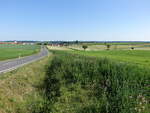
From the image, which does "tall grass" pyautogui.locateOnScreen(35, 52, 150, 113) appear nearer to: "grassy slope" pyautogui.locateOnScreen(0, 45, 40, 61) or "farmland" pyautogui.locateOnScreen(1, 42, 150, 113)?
"farmland" pyautogui.locateOnScreen(1, 42, 150, 113)

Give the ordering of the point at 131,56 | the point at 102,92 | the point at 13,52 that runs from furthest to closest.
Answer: the point at 13,52 < the point at 131,56 < the point at 102,92

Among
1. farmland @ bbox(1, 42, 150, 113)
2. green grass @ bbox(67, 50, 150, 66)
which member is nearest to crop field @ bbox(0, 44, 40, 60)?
green grass @ bbox(67, 50, 150, 66)

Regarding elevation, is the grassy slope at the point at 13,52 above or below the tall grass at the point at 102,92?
below

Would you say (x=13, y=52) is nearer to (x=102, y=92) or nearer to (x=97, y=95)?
(x=97, y=95)

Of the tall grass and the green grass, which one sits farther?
the green grass

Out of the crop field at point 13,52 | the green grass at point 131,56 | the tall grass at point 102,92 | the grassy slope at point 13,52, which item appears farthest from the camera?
the crop field at point 13,52

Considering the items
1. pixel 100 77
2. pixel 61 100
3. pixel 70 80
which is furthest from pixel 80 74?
pixel 61 100

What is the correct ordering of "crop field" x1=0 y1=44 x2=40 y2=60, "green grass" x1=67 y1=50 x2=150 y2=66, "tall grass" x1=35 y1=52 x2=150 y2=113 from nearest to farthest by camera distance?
"tall grass" x1=35 y1=52 x2=150 y2=113, "green grass" x1=67 y1=50 x2=150 y2=66, "crop field" x1=0 y1=44 x2=40 y2=60

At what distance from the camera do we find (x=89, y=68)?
1103cm

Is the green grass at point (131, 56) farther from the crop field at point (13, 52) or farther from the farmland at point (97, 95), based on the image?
the crop field at point (13, 52)

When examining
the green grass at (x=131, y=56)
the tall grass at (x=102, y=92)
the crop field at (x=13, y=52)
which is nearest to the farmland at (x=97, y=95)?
the tall grass at (x=102, y=92)

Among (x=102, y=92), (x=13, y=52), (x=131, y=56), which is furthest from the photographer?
(x=13, y=52)

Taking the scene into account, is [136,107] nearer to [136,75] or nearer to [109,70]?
[136,75]

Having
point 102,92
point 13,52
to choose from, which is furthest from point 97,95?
point 13,52
